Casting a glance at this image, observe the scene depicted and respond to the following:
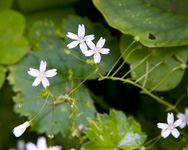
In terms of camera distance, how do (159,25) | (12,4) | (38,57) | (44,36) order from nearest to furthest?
(159,25), (38,57), (44,36), (12,4)

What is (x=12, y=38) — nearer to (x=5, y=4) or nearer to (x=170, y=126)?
(x=5, y=4)

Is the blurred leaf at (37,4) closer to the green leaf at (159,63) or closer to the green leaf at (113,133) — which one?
the green leaf at (159,63)

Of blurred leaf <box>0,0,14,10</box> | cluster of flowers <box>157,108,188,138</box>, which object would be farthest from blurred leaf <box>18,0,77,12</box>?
cluster of flowers <box>157,108,188,138</box>

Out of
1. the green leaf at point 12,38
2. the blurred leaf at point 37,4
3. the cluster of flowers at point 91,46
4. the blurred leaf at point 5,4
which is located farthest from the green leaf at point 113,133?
the blurred leaf at point 5,4

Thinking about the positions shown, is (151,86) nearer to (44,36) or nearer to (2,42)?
A: (44,36)

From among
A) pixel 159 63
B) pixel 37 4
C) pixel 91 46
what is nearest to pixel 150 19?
pixel 159 63

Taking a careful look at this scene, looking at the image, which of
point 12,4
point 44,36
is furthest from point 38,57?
point 12,4
